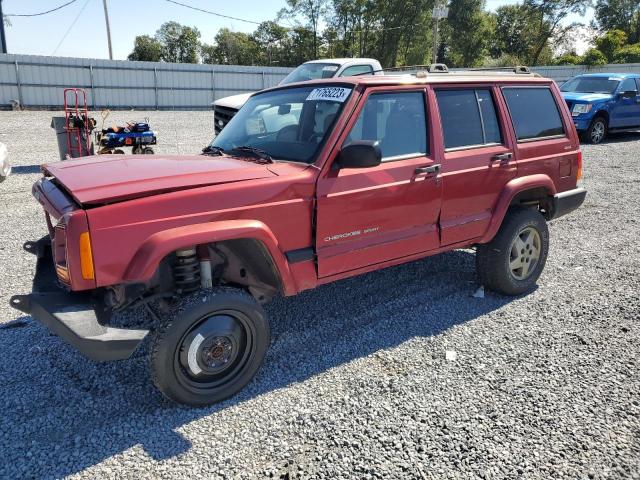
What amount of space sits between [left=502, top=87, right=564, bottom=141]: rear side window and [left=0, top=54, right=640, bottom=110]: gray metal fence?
2327 centimetres

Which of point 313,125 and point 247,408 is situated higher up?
point 313,125

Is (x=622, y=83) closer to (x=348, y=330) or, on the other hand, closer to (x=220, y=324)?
(x=348, y=330)

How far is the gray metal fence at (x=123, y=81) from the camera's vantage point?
73.5ft

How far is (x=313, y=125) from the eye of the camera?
3.72 meters

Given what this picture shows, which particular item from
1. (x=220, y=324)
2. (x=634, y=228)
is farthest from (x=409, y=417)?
(x=634, y=228)

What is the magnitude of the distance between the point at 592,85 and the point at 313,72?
9721 mm

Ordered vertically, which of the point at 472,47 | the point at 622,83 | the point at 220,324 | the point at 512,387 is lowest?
the point at 512,387

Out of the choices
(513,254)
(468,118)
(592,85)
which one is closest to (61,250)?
(468,118)

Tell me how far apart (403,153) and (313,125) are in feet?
2.40

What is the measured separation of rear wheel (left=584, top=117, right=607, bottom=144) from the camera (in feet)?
48.5

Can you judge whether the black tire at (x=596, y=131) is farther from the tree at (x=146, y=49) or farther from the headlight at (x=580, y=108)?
the tree at (x=146, y=49)

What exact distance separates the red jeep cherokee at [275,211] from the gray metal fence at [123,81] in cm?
2256

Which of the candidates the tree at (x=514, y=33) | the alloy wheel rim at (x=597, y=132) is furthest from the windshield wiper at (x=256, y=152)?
the tree at (x=514, y=33)

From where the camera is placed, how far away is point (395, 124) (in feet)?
12.7
